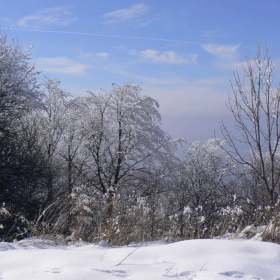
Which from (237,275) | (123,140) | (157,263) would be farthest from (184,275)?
(123,140)

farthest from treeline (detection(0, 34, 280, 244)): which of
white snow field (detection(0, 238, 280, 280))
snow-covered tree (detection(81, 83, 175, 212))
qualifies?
white snow field (detection(0, 238, 280, 280))

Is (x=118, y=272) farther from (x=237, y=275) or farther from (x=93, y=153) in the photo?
(x=93, y=153)

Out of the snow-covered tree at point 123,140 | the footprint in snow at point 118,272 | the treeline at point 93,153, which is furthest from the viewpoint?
the snow-covered tree at point 123,140

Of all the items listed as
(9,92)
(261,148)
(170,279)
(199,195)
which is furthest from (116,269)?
(199,195)

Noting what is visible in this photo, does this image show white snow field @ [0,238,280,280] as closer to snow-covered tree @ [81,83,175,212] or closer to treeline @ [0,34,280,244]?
treeline @ [0,34,280,244]

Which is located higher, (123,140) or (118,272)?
(123,140)

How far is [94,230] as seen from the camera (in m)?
5.18

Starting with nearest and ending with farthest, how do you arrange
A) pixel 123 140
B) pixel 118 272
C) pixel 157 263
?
1. pixel 118 272
2. pixel 157 263
3. pixel 123 140

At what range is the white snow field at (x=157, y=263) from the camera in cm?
300

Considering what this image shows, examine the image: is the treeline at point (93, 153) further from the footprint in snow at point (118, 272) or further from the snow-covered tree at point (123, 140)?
the footprint in snow at point (118, 272)

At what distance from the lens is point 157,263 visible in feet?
10.8

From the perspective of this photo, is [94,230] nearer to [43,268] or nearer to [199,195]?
[43,268]

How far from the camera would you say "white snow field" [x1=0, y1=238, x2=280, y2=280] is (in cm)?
300

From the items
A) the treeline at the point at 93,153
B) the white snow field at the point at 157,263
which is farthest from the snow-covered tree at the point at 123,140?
the white snow field at the point at 157,263
